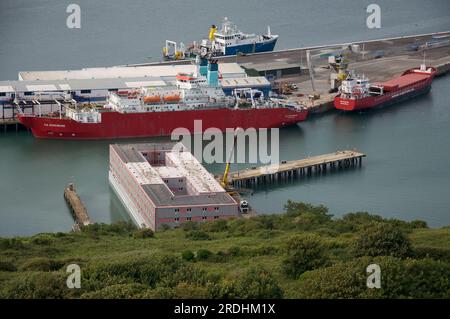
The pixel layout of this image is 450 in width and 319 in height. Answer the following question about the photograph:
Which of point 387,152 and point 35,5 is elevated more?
point 35,5

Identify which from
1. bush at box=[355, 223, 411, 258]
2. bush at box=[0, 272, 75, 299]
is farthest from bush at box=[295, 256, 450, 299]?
bush at box=[0, 272, 75, 299]

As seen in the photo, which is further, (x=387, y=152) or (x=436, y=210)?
(x=387, y=152)

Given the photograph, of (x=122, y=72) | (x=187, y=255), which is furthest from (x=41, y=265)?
(x=122, y=72)

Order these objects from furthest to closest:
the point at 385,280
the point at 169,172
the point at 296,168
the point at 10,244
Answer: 1. the point at 296,168
2. the point at 169,172
3. the point at 10,244
4. the point at 385,280

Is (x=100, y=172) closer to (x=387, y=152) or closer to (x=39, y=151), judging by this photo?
(x=39, y=151)

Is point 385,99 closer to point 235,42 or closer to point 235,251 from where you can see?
point 235,42

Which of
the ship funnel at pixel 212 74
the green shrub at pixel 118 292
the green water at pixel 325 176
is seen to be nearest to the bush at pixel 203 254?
the green shrub at pixel 118 292
